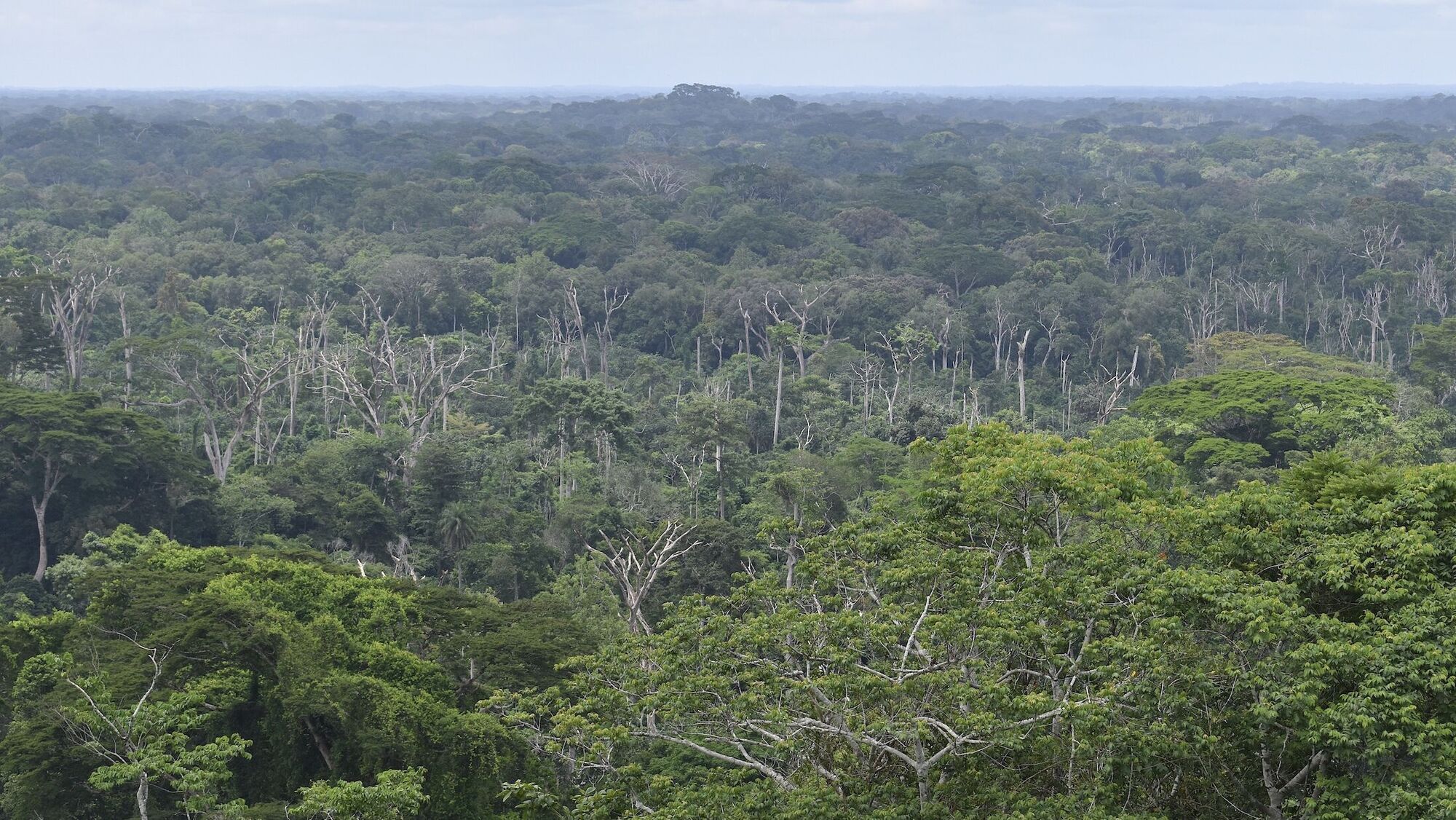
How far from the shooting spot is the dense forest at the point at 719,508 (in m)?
11.6

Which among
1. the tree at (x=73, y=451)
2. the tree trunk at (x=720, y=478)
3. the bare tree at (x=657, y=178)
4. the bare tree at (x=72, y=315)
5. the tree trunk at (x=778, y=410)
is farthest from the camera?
the bare tree at (x=657, y=178)

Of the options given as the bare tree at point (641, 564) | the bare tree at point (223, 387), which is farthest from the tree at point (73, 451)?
the bare tree at point (641, 564)

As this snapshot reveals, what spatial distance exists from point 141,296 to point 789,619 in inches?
1713

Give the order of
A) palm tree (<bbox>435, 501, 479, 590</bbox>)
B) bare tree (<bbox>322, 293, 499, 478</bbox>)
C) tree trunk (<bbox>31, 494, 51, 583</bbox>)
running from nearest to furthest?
tree trunk (<bbox>31, 494, 51, 583</bbox>) → palm tree (<bbox>435, 501, 479, 590</bbox>) → bare tree (<bbox>322, 293, 499, 478</bbox>)

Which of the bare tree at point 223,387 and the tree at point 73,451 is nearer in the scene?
the tree at point 73,451

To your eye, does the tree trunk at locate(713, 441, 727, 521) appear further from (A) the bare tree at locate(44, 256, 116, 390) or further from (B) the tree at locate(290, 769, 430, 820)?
(B) the tree at locate(290, 769, 430, 820)

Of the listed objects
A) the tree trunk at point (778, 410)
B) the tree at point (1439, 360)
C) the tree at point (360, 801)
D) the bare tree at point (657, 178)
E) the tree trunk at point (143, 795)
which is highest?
the bare tree at point (657, 178)

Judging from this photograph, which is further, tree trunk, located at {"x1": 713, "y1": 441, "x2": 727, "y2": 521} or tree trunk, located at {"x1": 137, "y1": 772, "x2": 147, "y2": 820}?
tree trunk, located at {"x1": 713, "y1": 441, "x2": 727, "y2": 521}

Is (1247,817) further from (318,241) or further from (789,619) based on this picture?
(318,241)

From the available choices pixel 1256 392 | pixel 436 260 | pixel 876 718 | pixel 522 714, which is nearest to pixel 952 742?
pixel 876 718

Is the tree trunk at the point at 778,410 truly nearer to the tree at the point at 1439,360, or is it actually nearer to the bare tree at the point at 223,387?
the bare tree at the point at 223,387

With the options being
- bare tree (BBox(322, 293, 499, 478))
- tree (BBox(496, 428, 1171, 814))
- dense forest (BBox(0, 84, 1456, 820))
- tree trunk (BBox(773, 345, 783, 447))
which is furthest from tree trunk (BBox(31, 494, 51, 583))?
tree trunk (BBox(773, 345, 783, 447))

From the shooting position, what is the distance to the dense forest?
1165 centimetres

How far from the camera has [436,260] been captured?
53.1m
